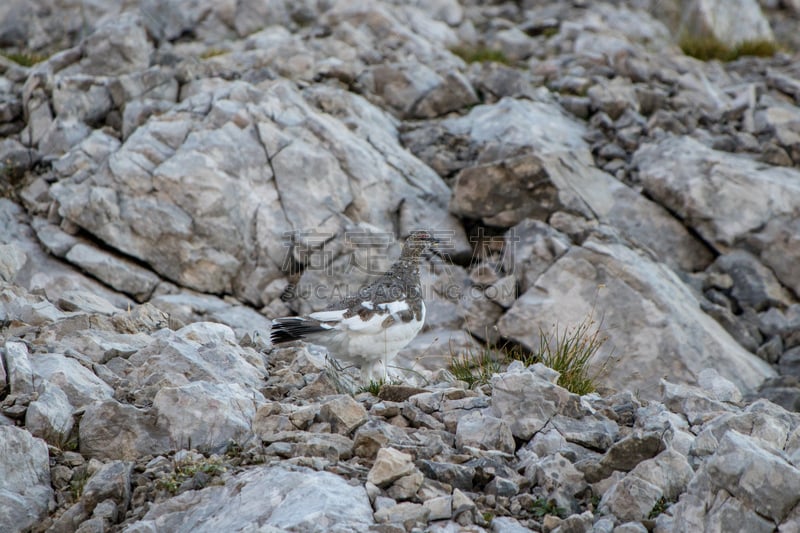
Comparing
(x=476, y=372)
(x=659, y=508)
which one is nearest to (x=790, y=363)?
(x=476, y=372)

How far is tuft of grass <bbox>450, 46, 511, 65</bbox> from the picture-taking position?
17375 millimetres

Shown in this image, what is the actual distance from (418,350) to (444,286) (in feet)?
4.67

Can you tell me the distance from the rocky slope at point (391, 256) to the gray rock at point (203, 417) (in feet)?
0.06

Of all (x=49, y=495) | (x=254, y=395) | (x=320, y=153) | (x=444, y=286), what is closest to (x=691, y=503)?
(x=254, y=395)

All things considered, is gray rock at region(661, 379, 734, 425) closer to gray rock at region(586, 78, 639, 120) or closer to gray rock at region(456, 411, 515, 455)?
gray rock at region(456, 411, 515, 455)

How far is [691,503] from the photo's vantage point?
15.9ft

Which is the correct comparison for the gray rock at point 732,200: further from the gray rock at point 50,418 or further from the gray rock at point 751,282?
the gray rock at point 50,418

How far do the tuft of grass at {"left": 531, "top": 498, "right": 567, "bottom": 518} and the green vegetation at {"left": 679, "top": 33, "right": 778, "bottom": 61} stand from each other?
15.5m

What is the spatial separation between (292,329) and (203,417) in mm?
1331

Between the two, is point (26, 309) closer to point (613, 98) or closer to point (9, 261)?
point (9, 261)

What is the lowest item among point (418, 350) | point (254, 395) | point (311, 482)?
point (418, 350)

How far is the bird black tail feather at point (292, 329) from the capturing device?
23.2ft

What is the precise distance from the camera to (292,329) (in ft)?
23.2

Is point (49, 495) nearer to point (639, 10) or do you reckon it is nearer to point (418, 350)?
point (418, 350)
